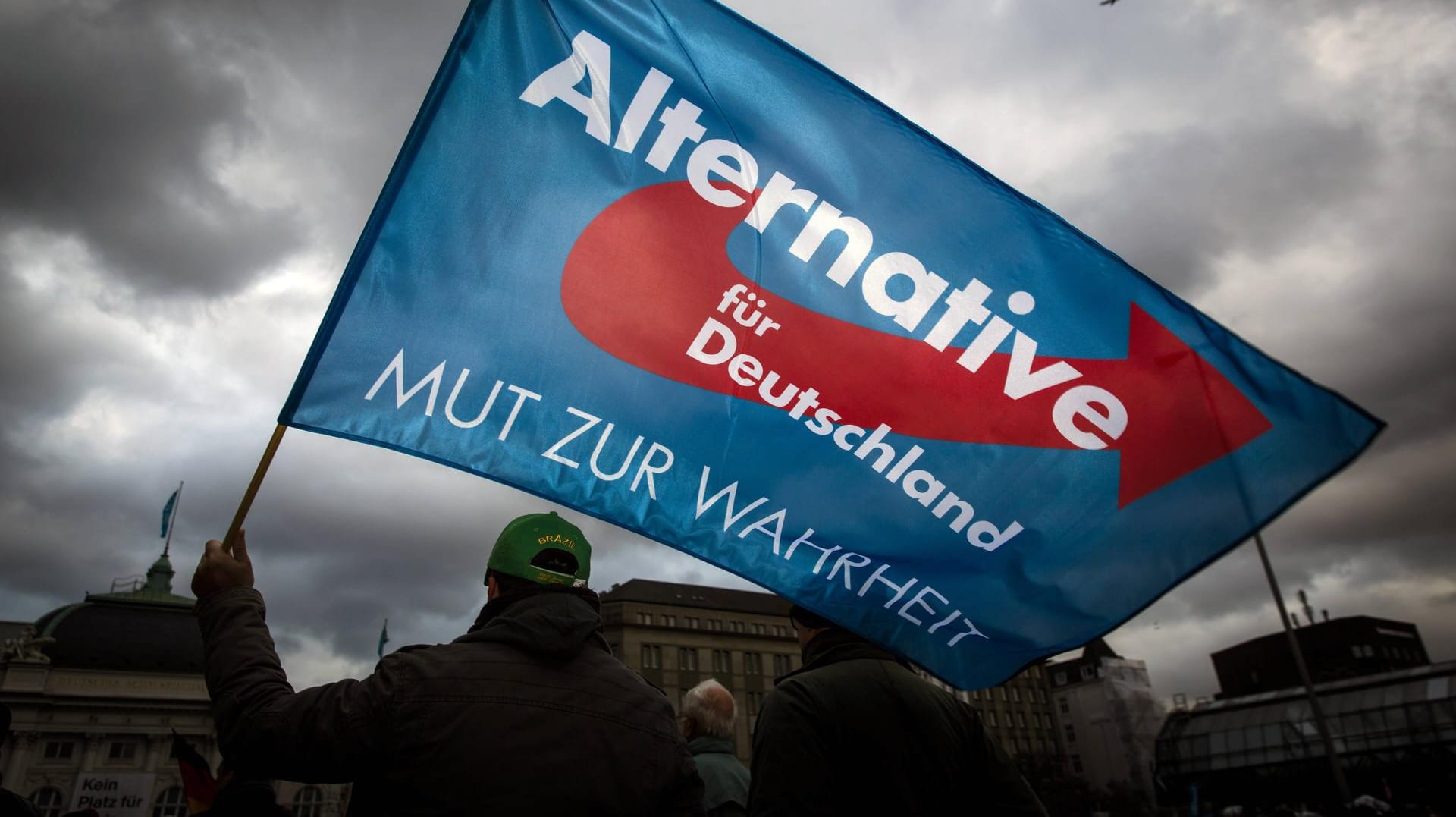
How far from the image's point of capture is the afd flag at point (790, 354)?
343cm

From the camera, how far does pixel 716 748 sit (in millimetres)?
4723

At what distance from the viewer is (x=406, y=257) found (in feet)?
12.0

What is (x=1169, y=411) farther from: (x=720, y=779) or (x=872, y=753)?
(x=720, y=779)

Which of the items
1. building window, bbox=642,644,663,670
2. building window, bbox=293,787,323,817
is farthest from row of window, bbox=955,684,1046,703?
building window, bbox=293,787,323,817

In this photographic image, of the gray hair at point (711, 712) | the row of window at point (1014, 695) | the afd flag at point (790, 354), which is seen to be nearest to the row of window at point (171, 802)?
the row of window at point (1014, 695)

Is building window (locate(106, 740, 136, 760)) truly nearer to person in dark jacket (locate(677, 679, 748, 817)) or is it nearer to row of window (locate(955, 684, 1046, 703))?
row of window (locate(955, 684, 1046, 703))

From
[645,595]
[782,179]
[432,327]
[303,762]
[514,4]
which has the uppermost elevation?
[645,595]

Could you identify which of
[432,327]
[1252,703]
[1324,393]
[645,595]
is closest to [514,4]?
[432,327]

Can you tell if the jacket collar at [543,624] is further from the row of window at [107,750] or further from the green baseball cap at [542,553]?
the row of window at [107,750]

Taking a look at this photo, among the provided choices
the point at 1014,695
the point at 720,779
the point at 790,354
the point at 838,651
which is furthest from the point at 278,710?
the point at 1014,695

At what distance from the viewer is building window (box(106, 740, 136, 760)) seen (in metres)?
59.4

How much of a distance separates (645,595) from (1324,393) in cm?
7098

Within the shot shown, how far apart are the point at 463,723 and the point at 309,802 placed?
73575 millimetres

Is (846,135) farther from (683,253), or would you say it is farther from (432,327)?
(432,327)
